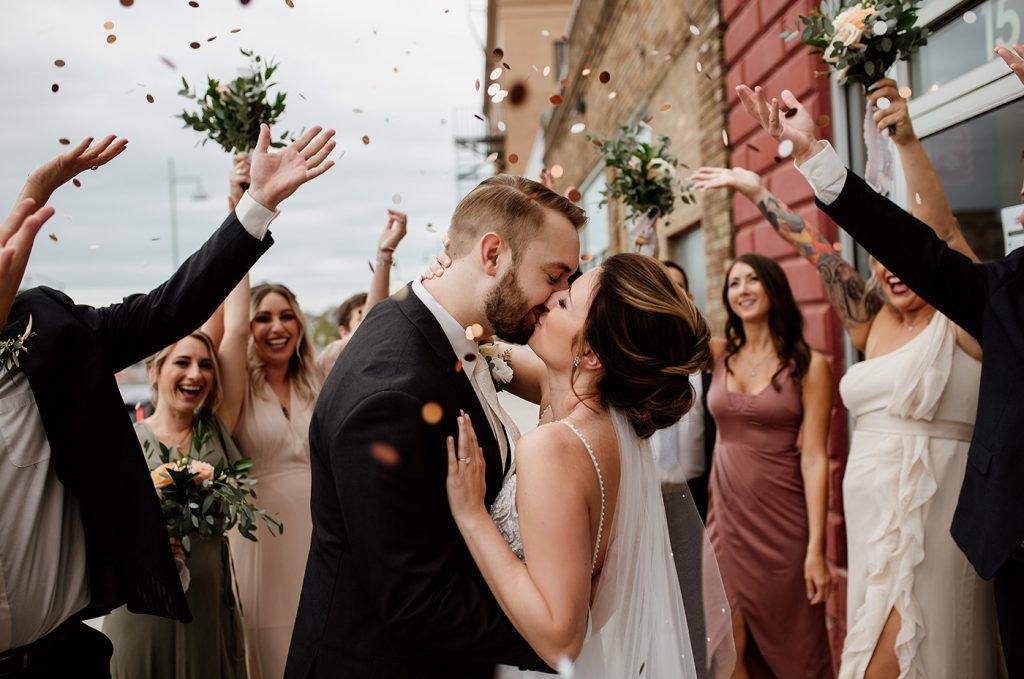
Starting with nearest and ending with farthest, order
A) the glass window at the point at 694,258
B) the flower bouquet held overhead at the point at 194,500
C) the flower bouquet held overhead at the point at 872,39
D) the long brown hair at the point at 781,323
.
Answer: the flower bouquet held overhead at the point at 872,39 → the flower bouquet held overhead at the point at 194,500 → the long brown hair at the point at 781,323 → the glass window at the point at 694,258

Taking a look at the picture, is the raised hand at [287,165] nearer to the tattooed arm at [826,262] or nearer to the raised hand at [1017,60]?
the tattooed arm at [826,262]

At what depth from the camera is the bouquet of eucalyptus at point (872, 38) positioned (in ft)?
8.88

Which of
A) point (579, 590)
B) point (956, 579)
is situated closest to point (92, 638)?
point (579, 590)

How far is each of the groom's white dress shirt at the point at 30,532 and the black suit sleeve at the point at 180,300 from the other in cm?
20

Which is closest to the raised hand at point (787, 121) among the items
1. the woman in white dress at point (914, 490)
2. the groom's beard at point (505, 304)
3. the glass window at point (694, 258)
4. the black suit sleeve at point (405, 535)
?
the woman in white dress at point (914, 490)

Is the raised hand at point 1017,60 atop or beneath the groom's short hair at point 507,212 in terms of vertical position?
atop

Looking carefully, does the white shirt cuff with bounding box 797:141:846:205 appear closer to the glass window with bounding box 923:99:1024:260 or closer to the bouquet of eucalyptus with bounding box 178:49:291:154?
the glass window with bounding box 923:99:1024:260

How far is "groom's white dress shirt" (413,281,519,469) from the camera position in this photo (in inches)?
77.6

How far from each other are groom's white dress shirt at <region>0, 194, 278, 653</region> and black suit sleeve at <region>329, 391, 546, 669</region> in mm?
831

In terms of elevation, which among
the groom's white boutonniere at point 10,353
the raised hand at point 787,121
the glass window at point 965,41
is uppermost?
the glass window at point 965,41

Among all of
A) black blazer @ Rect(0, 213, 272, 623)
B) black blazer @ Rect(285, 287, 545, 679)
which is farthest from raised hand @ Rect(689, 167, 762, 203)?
black blazer @ Rect(0, 213, 272, 623)

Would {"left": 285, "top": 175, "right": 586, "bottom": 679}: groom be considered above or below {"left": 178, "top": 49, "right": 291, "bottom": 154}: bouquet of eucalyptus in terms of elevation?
below

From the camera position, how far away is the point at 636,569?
7.02 ft

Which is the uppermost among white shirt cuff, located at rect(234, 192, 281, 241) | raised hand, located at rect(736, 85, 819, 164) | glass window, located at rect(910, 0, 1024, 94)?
glass window, located at rect(910, 0, 1024, 94)
